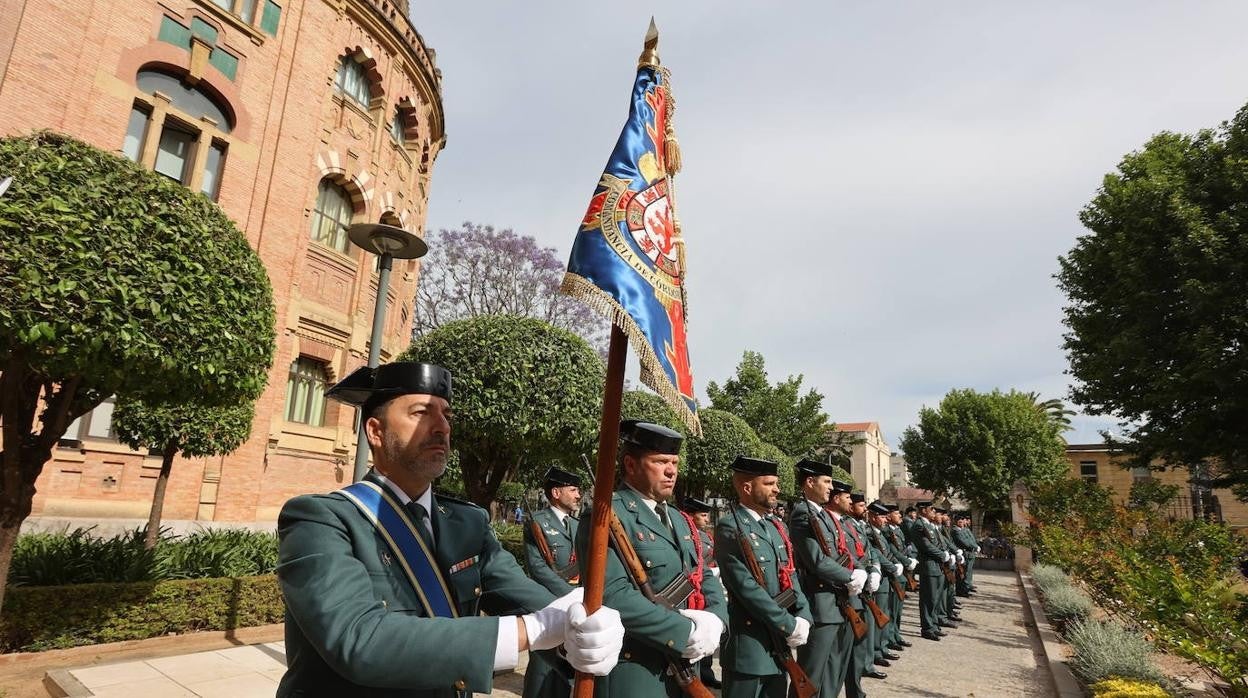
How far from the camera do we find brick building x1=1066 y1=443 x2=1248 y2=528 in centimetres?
3797

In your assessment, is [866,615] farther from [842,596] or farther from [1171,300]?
[1171,300]

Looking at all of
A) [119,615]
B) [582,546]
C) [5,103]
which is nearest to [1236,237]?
[582,546]

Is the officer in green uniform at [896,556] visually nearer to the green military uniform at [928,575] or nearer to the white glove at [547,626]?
the green military uniform at [928,575]

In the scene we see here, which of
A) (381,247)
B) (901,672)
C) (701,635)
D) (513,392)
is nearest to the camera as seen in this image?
(701,635)

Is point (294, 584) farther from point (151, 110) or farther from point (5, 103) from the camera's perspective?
point (151, 110)

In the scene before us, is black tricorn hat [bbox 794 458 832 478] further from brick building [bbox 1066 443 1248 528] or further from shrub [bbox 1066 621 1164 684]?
brick building [bbox 1066 443 1248 528]

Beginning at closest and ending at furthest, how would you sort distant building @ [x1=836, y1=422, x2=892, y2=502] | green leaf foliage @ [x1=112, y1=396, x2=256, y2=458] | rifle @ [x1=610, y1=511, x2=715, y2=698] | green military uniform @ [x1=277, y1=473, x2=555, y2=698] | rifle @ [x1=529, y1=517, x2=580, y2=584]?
green military uniform @ [x1=277, y1=473, x2=555, y2=698] < rifle @ [x1=610, y1=511, x2=715, y2=698] < rifle @ [x1=529, y1=517, x2=580, y2=584] < green leaf foliage @ [x1=112, y1=396, x2=256, y2=458] < distant building @ [x1=836, y1=422, x2=892, y2=502]

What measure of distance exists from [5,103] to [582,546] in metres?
13.9

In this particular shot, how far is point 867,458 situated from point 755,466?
3001 inches

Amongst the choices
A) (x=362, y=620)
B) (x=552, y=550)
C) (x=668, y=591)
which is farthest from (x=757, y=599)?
(x=362, y=620)

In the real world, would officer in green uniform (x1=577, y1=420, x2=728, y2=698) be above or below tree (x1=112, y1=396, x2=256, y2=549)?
below

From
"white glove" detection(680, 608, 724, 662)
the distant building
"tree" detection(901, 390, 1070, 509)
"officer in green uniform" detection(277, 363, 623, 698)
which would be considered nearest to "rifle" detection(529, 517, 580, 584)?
"white glove" detection(680, 608, 724, 662)

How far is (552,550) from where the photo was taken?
668cm

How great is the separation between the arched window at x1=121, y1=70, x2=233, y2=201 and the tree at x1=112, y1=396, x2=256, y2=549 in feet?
21.2
